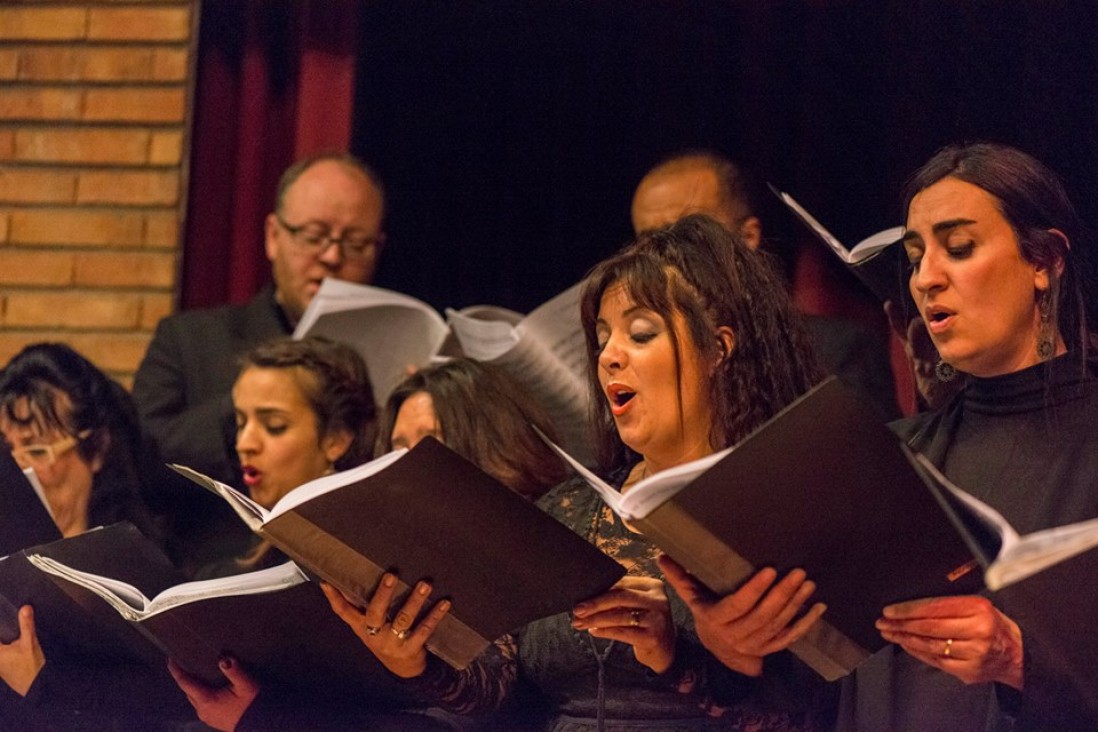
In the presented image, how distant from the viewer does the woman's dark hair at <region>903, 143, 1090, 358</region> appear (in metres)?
2.03

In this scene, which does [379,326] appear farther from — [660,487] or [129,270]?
[660,487]

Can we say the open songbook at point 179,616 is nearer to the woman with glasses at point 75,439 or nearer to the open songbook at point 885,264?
the woman with glasses at point 75,439

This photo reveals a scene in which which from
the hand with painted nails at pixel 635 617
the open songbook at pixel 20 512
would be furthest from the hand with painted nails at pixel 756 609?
the open songbook at pixel 20 512

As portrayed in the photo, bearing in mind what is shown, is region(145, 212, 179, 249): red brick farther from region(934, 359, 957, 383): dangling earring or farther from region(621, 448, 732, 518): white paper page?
region(621, 448, 732, 518): white paper page

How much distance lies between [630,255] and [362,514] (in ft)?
2.05

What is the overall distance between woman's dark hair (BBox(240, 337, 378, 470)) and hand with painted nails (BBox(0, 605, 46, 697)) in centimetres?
74

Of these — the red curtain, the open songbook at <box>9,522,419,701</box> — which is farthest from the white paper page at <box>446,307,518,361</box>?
the red curtain

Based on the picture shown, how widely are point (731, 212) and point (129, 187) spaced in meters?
1.70

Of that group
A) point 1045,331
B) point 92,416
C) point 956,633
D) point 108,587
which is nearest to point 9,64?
point 92,416

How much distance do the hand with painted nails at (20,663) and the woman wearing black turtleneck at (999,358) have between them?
1315 mm

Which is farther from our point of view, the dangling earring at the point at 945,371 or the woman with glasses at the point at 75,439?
the woman with glasses at the point at 75,439

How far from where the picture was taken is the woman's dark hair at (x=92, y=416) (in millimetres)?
2891

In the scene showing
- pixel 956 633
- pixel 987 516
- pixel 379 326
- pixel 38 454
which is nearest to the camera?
pixel 987 516

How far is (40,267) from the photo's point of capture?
12.8ft
